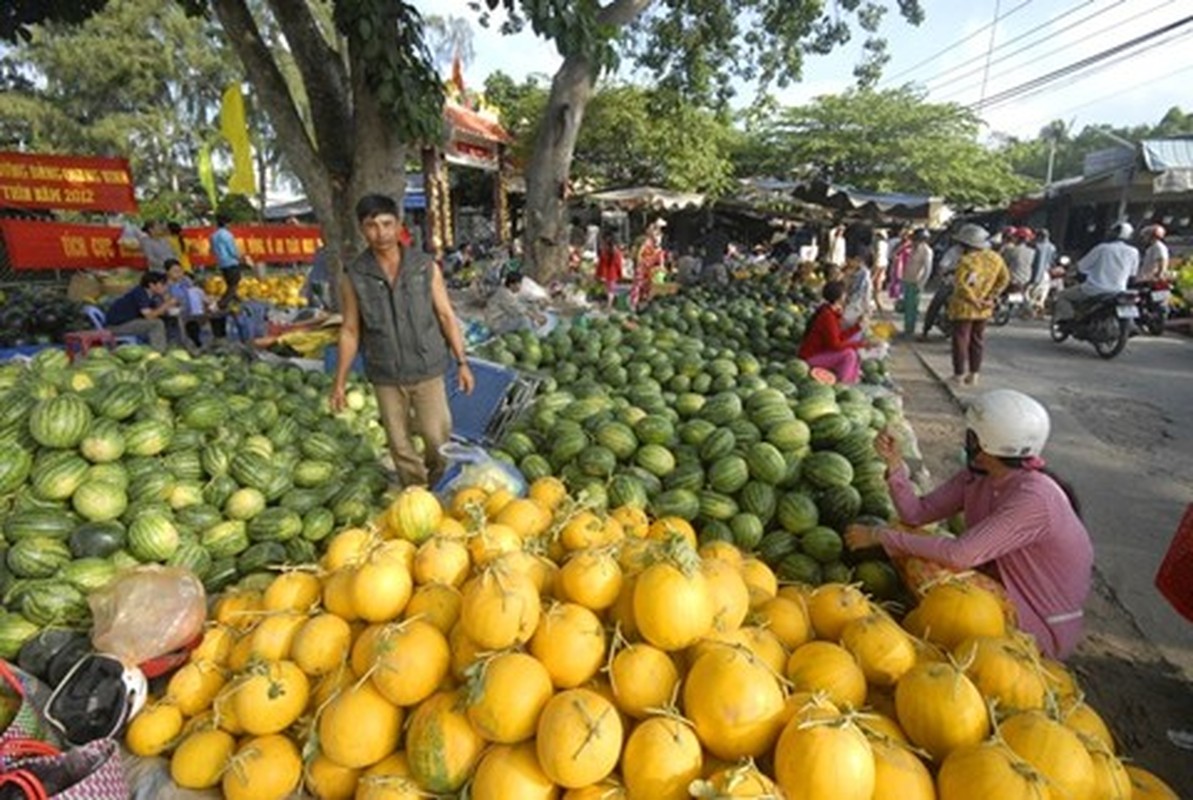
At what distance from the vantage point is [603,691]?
1611 mm

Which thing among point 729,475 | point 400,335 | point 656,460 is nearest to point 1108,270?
point 729,475

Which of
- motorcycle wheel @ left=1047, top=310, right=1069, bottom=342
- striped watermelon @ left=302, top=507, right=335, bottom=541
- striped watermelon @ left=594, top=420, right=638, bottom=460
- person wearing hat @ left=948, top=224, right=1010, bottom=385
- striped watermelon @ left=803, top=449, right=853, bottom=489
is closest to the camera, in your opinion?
striped watermelon @ left=803, top=449, right=853, bottom=489

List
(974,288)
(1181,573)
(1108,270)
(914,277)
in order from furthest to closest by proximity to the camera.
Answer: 1. (914,277)
2. (1108,270)
3. (974,288)
4. (1181,573)

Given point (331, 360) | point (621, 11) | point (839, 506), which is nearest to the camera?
point (839, 506)

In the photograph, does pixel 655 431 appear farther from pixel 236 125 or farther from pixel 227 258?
pixel 227 258

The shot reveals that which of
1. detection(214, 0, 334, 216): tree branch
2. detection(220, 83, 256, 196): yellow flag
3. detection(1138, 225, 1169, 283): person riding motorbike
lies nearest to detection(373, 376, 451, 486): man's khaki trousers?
detection(214, 0, 334, 216): tree branch

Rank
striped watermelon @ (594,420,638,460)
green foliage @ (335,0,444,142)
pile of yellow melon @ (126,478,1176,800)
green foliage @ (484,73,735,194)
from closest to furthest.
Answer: pile of yellow melon @ (126,478,1176,800) → striped watermelon @ (594,420,638,460) → green foliage @ (335,0,444,142) → green foliage @ (484,73,735,194)

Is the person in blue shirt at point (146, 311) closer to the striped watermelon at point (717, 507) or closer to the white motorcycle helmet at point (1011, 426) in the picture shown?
the striped watermelon at point (717, 507)

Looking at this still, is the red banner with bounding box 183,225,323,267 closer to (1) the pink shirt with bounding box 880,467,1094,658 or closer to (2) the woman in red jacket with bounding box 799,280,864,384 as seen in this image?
(2) the woman in red jacket with bounding box 799,280,864,384

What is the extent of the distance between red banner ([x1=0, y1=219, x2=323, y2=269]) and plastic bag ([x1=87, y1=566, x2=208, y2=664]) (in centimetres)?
837

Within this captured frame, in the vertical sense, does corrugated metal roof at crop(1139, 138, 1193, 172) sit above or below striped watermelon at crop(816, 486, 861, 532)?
above

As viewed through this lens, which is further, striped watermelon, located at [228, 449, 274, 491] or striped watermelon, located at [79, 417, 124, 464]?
striped watermelon, located at [228, 449, 274, 491]

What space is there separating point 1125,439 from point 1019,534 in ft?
18.5

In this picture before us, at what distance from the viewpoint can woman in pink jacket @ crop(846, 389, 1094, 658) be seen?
2412 millimetres
